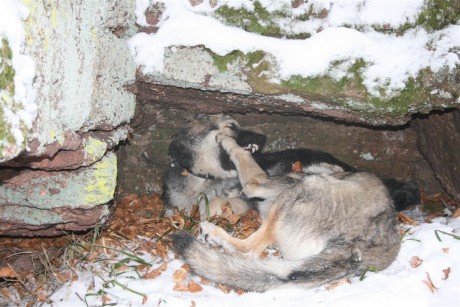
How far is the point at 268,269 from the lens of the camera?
12.1ft

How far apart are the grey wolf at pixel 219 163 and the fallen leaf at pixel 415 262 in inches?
49.9

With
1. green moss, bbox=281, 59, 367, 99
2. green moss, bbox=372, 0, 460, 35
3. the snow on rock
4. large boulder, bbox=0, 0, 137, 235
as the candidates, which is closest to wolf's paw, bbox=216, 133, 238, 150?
large boulder, bbox=0, 0, 137, 235

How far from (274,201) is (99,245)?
163 centimetres

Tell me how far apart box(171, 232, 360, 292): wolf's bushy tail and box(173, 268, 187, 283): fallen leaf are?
0.32 m

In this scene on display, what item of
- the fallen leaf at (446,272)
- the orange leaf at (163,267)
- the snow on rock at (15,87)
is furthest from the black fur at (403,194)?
the snow on rock at (15,87)

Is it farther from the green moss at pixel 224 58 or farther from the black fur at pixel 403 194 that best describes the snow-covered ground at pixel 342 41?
the black fur at pixel 403 194

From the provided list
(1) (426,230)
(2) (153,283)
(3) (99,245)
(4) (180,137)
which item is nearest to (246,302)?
(2) (153,283)

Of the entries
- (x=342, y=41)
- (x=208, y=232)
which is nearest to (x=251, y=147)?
(x=208, y=232)

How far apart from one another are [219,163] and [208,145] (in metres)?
0.23

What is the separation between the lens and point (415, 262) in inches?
154

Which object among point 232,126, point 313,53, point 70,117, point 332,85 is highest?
point 313,53

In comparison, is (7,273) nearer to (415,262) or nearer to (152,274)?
(152,274)

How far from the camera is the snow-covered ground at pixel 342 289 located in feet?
11.7

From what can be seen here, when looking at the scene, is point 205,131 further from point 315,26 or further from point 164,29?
point 315,26
